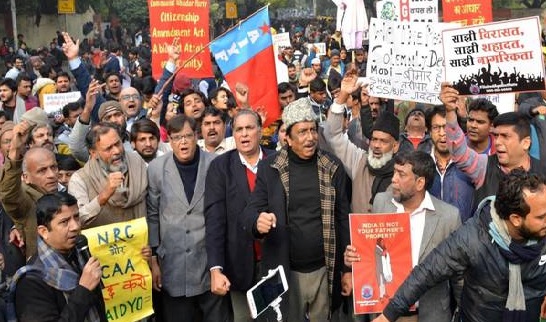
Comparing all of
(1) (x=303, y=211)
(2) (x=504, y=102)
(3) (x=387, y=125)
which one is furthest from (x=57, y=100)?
(2) (x=504, y=102)

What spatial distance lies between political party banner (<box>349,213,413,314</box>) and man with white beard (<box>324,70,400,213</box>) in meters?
0.77

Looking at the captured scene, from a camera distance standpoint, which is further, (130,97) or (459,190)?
(130,97)

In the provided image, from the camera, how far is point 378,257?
445 centimetres

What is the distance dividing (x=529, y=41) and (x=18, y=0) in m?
34.2

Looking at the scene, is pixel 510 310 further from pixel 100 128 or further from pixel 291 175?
pixel 100 128

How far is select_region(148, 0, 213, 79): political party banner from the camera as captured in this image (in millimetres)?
8562

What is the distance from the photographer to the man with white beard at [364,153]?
5207 mm

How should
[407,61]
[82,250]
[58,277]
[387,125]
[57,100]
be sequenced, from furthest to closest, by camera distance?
[57,100]
[407,61]
[387,125]
[82,250]
[58,277]

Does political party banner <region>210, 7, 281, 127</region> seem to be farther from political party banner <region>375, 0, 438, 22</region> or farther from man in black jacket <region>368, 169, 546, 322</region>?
man in black jacket <region>368, 169, 546, 322</region>

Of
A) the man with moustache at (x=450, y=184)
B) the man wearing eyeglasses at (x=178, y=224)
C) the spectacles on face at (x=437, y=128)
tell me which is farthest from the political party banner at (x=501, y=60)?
the man wearing eyeglasses at (x=178, y=224)

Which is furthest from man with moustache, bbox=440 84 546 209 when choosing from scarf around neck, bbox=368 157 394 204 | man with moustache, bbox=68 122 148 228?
man with moustache, bbox=68 122 148 228

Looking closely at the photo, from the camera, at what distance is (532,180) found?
353 centimetres

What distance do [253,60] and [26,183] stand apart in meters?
3.04

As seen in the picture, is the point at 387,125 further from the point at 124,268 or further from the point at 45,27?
the point at 45,27
